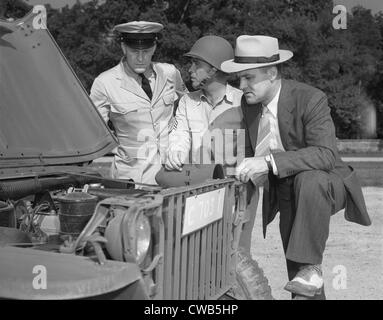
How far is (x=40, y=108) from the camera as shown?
4.24 m

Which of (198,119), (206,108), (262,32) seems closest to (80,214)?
(198,119)

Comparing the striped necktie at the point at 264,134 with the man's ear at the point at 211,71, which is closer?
the striped necktie at the point at 264,134

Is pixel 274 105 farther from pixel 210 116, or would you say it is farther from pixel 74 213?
pixel 74 213

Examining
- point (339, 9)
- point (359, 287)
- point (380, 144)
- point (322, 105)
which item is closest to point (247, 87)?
point (322, 105)

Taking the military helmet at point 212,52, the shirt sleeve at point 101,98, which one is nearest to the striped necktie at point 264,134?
the military helmet at point 212,52

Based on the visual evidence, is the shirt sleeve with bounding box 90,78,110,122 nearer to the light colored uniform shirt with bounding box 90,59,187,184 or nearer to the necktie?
the light colored uniform shirt with bounding box 90,59,187,184

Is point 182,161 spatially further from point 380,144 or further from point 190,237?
point 380,144

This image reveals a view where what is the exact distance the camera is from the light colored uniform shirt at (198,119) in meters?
4.82

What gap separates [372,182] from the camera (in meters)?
15.2

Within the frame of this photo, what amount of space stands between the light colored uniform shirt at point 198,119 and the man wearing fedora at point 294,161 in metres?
0.33

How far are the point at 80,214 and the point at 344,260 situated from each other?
489 cm

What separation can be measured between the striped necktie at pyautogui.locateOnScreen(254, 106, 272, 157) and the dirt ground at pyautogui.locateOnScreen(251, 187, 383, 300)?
118 cm

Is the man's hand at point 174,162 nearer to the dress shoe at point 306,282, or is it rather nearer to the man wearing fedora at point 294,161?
the man wearing fedora at point 294,161
